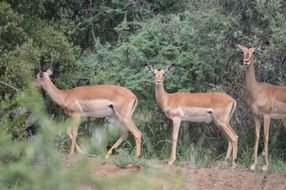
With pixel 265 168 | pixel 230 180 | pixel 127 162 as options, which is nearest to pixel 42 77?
pixel 127 162

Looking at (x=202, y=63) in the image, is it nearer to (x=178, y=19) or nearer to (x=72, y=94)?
(x=178, y=19)

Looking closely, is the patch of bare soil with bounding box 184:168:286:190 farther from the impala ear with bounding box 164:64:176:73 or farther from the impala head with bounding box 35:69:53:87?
the impala head with bounding box 35:69:53:87

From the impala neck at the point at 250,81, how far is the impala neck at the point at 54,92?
2.99 m

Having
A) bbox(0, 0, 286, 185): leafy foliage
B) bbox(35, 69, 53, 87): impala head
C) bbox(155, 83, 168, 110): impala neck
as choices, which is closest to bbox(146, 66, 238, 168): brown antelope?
bbox(155, 83, 168, 110): impala neck

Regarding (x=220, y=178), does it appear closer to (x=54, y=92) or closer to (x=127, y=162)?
(x=127, y=162)

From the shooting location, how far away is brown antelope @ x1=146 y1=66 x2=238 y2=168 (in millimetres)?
10211

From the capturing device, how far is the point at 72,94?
429 inches

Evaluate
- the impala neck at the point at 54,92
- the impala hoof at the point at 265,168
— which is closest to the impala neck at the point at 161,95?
the impala neck at the point at 54,92

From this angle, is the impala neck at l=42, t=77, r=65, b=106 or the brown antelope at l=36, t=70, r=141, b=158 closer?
the brown antelope at l=36, t=70, r=141, b=158

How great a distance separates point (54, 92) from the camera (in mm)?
11125

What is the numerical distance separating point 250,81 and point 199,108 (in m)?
0.87

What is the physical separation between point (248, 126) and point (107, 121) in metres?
2.55

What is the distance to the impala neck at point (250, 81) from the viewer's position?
33.4 feet

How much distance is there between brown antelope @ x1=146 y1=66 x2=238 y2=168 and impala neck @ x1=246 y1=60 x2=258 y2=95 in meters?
0.31
